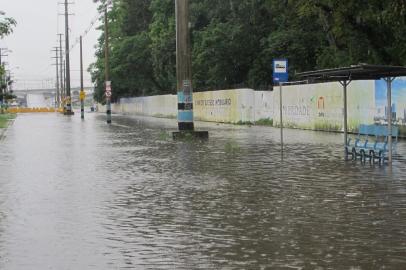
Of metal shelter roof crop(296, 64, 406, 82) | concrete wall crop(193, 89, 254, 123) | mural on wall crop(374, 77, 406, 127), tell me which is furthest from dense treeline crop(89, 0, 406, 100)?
metal shelter roof crop(296, 64, 406, 82)

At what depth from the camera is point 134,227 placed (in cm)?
884

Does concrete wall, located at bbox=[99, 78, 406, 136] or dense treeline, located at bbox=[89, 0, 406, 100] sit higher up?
dense treeline, located at bbox=[89, 0, 406, 100]

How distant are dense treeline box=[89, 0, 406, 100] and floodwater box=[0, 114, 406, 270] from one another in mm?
7050

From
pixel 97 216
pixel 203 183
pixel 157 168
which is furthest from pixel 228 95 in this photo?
pixel 97 216

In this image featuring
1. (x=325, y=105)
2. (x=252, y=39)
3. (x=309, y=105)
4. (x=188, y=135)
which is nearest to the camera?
(x=188, y=135)

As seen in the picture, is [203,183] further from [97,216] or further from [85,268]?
[85,268]

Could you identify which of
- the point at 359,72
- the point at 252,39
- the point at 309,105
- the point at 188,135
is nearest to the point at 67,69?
the point at 252,39

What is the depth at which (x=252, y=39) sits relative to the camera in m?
51.7

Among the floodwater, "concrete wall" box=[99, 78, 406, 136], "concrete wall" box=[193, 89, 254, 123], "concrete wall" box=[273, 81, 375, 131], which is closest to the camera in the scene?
the floodwater

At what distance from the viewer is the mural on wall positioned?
81.4 ft

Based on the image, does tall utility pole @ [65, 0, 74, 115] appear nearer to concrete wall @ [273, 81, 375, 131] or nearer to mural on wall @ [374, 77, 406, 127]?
concrete wall @ [273, 81, 375, 131]

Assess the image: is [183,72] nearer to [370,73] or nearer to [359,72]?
[370,73]

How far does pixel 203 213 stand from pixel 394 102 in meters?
17.1

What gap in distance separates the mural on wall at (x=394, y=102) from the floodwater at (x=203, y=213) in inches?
308
